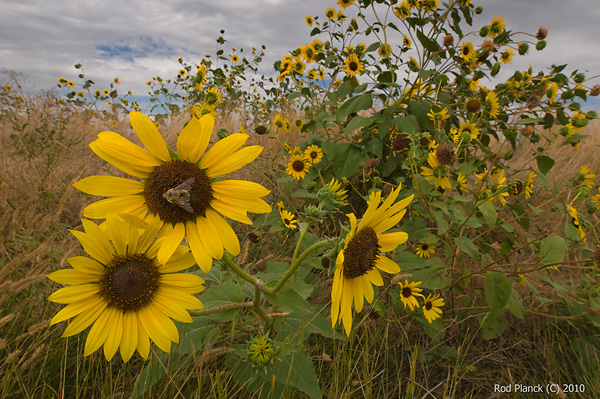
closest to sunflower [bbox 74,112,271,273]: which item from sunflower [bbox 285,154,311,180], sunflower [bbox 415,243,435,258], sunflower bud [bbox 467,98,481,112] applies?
sunflower [bbox 415,243,435,258]

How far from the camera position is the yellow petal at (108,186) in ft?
3.20

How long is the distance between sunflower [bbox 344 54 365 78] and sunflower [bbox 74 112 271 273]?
261 centimetres

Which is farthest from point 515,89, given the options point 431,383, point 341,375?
point 341,375

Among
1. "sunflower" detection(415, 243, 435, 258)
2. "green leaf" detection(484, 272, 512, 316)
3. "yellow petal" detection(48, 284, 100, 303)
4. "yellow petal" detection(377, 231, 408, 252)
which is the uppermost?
"yellow petal" detection(377, 231, 408, 252)

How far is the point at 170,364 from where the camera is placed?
4.69ft

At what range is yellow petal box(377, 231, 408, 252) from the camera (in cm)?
118

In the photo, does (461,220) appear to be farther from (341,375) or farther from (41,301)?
(41,301)

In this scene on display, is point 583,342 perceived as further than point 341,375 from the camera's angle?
Yes

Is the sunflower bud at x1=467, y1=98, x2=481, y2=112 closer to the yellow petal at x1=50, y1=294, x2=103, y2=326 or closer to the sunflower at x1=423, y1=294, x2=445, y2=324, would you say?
the sunflower at x1=423, y1=294, x2=445, y2=324

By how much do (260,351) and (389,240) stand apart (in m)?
0.57

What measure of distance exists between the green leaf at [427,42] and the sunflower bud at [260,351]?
8.29 feet

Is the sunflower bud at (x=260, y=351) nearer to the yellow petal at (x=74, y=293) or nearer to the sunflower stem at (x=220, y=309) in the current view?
the sunflower stem at (x=220, y=309)

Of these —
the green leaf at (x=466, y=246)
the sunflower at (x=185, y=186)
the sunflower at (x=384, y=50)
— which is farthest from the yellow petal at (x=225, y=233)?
the sunflower at (x=384, y=50)

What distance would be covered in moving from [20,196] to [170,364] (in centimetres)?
260
